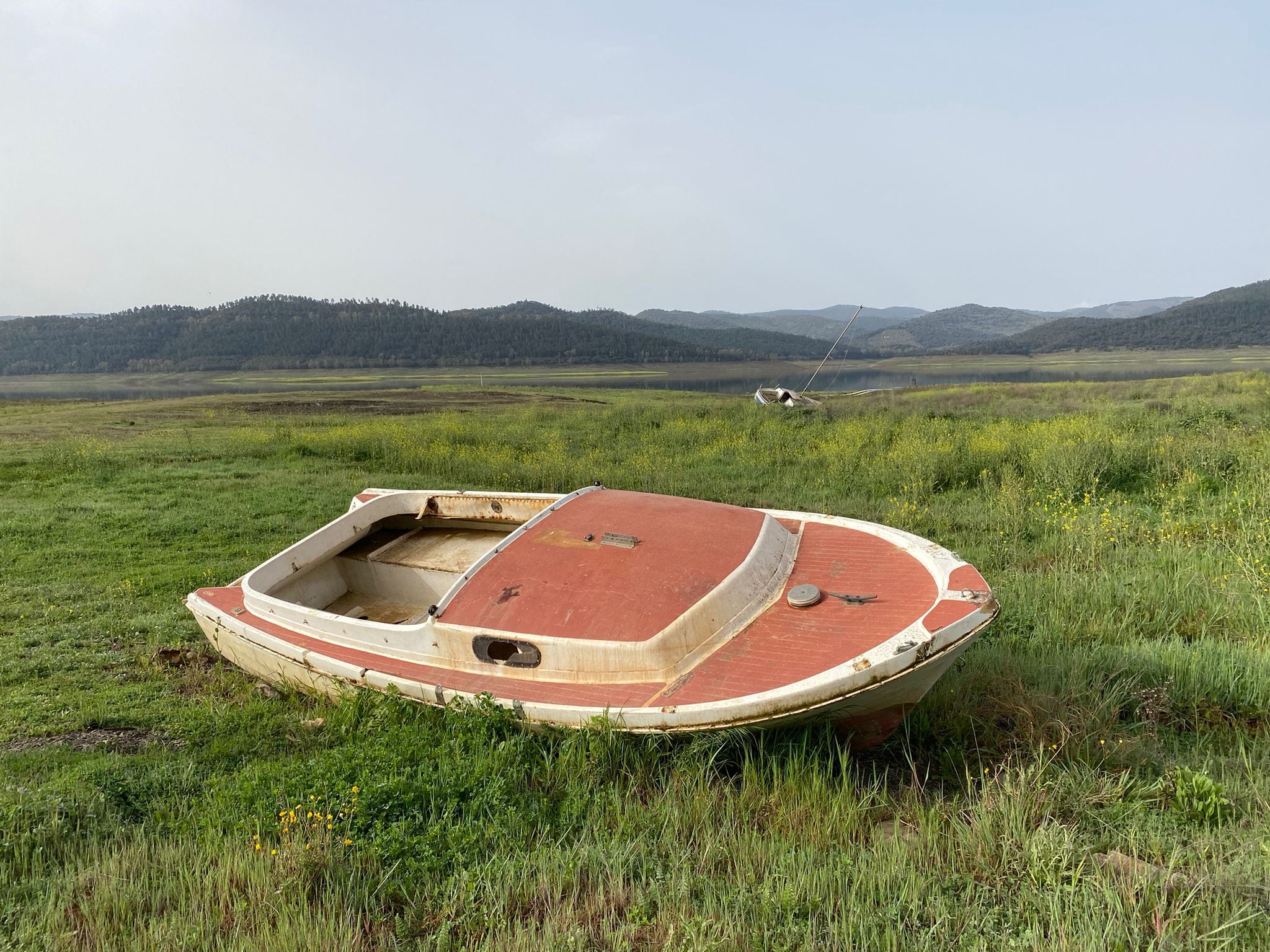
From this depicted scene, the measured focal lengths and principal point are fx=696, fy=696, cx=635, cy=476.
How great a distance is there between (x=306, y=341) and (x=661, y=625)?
121m

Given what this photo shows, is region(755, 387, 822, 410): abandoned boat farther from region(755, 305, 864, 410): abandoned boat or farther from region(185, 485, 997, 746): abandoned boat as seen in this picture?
region(185, 485, 997, 746): abandoned boat

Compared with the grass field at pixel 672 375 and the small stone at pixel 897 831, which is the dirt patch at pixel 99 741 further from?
the grass field at pixel 672 375

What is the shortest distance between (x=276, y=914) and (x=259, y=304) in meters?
148

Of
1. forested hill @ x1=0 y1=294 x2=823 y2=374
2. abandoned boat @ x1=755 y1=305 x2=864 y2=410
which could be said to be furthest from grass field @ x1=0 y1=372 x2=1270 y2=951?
forested hill @ x1=0 y1=294 x2=823 y2=374

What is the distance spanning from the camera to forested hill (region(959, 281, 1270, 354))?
100500mm

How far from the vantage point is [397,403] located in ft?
123

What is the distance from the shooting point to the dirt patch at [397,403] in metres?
32.1

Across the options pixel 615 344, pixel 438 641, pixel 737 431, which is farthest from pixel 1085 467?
pixel 615 344

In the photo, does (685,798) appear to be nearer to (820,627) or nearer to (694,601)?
(694,601)

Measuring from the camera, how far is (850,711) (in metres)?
3.60

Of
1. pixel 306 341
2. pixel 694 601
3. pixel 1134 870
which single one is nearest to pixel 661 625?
pixel 694 601

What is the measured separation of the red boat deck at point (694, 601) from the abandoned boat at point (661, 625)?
0.01 metres

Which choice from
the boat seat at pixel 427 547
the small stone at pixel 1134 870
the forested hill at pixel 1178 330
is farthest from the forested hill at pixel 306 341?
the small stone at pixel 1134 870

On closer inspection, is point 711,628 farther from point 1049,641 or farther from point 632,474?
point 632,474
